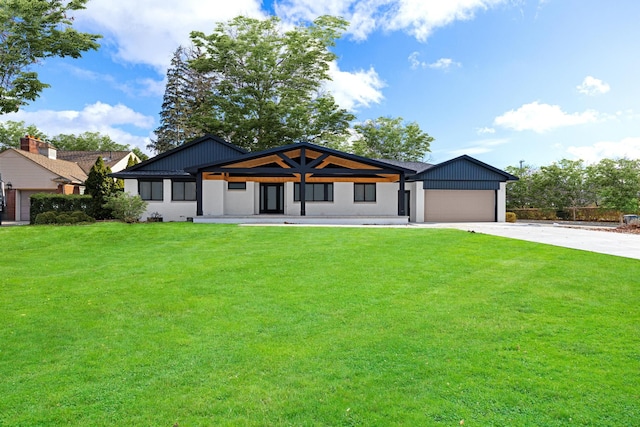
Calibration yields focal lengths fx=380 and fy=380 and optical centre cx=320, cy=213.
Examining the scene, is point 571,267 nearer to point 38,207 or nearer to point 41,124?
point 38,207

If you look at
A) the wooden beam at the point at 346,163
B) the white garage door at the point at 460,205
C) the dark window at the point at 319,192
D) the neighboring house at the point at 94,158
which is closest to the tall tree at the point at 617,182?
the white garage door at the point at 460,205

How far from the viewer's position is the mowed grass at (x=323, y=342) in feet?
11.2

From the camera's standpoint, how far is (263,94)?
32.7 m

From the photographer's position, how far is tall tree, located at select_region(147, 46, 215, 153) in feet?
147

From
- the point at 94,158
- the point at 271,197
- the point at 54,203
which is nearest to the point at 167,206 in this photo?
the point at 54,203

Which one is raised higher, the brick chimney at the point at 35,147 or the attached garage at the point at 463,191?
the brick chimney at the point at 35,147

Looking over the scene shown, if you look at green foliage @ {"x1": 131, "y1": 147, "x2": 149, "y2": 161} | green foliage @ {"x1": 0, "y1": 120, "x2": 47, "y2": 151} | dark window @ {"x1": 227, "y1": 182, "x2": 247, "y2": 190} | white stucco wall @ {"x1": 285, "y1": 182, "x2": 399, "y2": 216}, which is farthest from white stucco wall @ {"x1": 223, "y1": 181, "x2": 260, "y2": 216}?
green foliage @ {"x1": 0, "y1": 120, "x2": 47, "y2": 151}

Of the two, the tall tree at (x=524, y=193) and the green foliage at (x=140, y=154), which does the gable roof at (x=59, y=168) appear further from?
the tall tree at (x=524, y=193)

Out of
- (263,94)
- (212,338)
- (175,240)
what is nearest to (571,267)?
(212,338)

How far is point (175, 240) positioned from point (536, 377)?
11873 millimetres

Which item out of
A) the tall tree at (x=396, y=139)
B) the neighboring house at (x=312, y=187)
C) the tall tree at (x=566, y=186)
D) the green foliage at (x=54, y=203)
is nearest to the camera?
the green foliage at (x=54, y=203)

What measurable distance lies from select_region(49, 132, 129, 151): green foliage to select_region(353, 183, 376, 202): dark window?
147 feet

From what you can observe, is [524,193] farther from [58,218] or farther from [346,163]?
[58,218]

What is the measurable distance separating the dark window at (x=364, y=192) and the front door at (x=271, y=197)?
16.0ft
